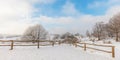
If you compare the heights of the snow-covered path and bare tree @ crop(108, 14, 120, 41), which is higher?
bare tree @ crop(108, 14, 120, 41)

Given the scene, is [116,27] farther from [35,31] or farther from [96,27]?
[35,31]

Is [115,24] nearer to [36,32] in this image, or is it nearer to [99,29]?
[99,29]

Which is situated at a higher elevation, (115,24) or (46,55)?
(115,24)

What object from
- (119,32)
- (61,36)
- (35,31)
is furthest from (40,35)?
(119,32)

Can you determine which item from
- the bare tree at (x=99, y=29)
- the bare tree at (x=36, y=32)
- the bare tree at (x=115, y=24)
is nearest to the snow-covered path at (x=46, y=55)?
the bare tree at (x=115, y=24)

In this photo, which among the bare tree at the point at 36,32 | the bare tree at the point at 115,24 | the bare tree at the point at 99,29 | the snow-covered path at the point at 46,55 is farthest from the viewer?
the bare tree at the point at 99,29

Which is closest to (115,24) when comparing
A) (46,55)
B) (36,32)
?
(36,32)

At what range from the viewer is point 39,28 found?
59.8m

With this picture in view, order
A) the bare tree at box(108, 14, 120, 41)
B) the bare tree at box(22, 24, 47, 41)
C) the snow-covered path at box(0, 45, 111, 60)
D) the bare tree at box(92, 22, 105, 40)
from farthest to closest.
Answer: the bare tree at box(92, 22, 105, 40)
the bare tree at box(22, 24, 47, 41)
the bare tree at box(108, 14, 120, 41)
the snow-covered path at box(0, 45, 111, 60)

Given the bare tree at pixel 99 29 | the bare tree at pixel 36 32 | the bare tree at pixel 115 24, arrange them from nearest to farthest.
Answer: the bare tree at pixel 115 24 → the bare tree at pixel 36 32 → the bare tree at pixel 99 29

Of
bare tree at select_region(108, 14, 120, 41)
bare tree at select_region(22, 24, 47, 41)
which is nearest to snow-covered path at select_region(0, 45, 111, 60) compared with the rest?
bare tree at select_region(108, 14, 120, 41)

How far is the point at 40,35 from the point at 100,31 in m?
23.5

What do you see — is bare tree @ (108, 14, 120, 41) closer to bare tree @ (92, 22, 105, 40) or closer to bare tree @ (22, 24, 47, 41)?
bare tree @ (92, 22, 105, 40)

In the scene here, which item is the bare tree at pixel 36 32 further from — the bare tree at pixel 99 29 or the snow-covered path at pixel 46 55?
the snow-covered path at pixel 46 55
